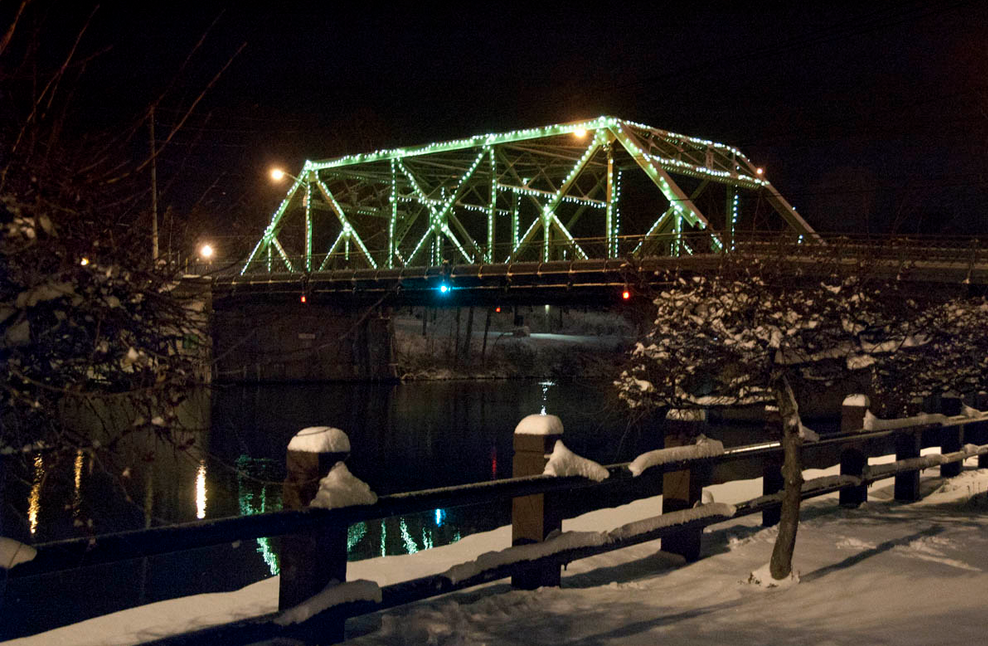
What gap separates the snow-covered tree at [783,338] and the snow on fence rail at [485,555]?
2.39 ft

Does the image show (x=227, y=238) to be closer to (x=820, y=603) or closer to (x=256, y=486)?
(x=820, y=603)

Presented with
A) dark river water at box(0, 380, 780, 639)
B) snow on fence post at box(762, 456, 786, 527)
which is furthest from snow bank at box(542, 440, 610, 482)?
snow on fence post at box(762, 456, 786, 527)

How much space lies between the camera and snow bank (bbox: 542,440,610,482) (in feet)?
20.6

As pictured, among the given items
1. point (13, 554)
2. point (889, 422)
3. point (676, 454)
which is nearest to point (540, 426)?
point (676, 454)

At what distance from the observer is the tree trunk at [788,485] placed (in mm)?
6898

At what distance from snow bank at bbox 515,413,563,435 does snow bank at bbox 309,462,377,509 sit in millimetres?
1724

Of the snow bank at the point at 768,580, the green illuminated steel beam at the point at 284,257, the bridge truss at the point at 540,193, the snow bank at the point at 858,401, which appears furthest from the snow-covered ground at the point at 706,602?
the green illuminated steel beam at the point at 284,257

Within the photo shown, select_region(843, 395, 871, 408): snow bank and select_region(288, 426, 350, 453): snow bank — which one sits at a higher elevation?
select_region(288, 426, 350, 453): snow bank

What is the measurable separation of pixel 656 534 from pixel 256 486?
1622cm

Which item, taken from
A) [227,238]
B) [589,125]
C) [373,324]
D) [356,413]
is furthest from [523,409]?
[227,238]

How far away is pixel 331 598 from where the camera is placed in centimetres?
480

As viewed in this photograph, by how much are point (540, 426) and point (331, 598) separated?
7.18 feet

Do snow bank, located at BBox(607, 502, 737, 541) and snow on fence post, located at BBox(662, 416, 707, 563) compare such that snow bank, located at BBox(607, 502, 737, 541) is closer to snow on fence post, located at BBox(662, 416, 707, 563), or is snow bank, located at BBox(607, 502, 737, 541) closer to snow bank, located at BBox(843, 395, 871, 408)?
snow on fence post, located at BBox(662, 416, 707, 563)

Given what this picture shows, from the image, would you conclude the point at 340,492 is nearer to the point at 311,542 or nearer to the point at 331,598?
the point at 311,542
